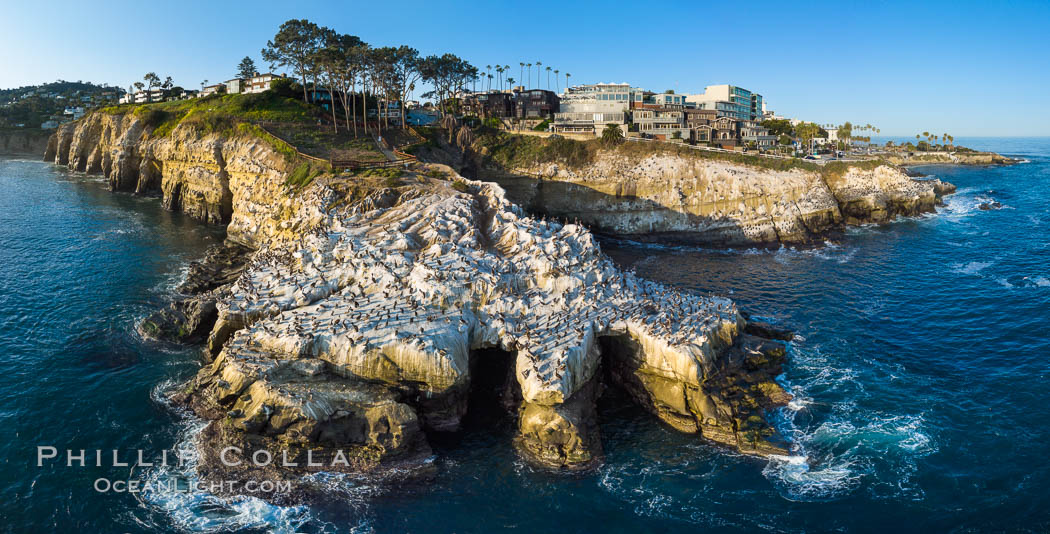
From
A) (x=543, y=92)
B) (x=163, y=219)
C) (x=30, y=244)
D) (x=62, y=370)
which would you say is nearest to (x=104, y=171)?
(x=163, y=219)

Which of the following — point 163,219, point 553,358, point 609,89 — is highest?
point 609,89

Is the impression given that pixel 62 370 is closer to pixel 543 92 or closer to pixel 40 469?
pixel 40 469

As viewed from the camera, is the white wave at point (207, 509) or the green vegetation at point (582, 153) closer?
the white wave at point (207, 509)

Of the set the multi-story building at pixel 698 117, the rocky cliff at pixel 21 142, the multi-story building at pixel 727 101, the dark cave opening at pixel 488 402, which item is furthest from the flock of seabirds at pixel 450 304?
the rocky cliff at pixel 21 142

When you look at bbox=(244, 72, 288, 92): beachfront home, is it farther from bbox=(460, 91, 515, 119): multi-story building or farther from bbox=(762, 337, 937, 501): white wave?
→ bbox=(762, 337, 937, 501): white wave

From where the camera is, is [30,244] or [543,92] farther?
[543,92]

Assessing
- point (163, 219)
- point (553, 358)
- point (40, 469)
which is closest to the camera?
point (40, 469)

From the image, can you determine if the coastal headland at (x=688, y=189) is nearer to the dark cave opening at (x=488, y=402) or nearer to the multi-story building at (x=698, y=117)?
the multi-story building at (x=698, y=117)
